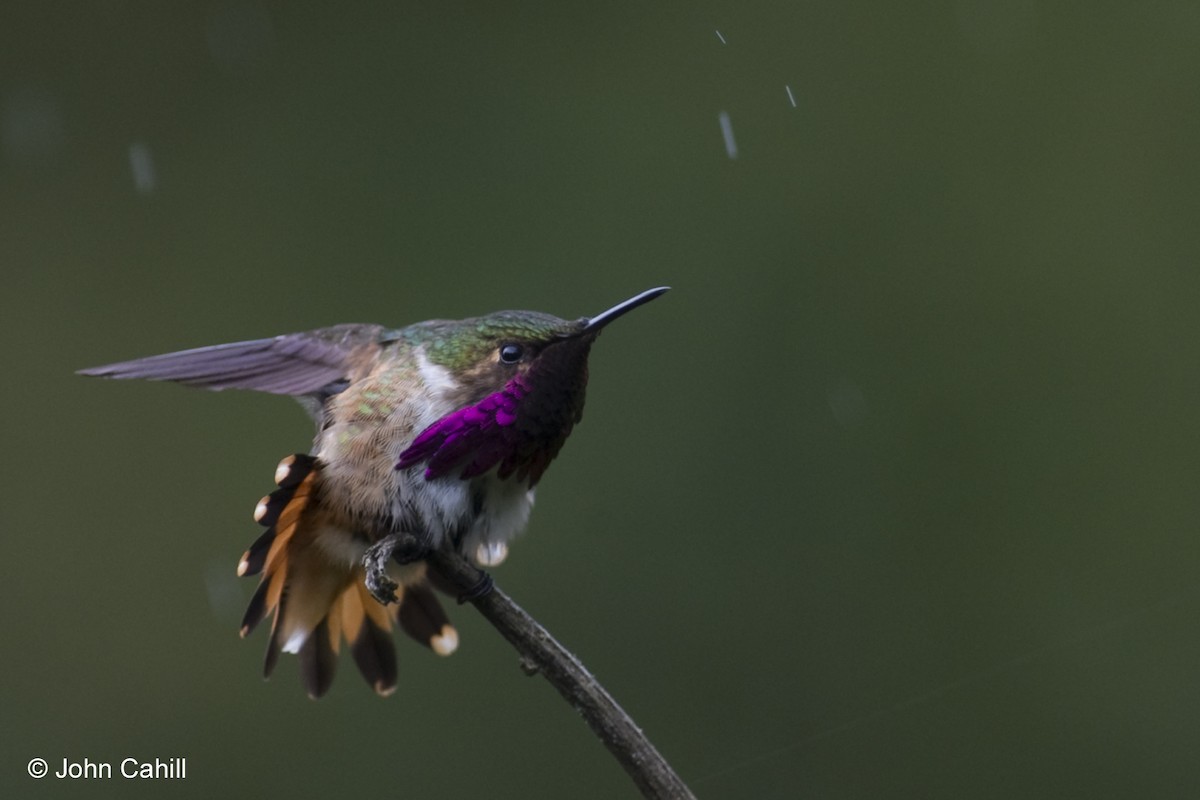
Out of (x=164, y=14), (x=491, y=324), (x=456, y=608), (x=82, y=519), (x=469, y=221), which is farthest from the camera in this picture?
(x=164, y=14)

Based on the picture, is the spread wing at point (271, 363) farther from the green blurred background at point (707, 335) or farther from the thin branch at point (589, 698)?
the green blurred background at point (707, 335)

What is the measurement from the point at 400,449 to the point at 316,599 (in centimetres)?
33

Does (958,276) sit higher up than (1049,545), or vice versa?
(958,276)

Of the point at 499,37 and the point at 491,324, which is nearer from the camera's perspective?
the point at 491,324

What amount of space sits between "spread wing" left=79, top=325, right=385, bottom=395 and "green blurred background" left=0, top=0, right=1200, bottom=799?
1833mm

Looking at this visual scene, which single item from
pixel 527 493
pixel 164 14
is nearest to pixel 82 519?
pixel 164 14

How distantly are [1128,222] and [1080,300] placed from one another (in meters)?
0.34

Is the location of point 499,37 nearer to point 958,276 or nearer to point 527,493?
point 958,276

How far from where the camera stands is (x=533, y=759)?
13.3ft

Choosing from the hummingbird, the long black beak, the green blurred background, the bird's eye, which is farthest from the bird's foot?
the green blurred background

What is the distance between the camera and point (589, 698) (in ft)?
5.24

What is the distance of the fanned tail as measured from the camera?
2.06 meters

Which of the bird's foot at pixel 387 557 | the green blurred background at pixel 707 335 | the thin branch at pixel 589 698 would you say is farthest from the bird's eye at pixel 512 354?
the green blurred background at pixel 707 335

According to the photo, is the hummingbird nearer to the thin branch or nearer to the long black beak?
the long black beak
